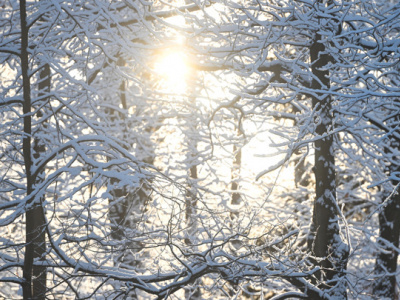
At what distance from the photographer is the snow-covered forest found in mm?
4973

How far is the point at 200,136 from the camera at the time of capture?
38.0 ft

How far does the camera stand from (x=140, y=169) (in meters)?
4.95

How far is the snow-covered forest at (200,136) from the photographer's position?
4.97 m

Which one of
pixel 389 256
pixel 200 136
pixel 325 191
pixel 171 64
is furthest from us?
pixel 200 136

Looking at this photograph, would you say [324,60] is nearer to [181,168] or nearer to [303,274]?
[303,274]

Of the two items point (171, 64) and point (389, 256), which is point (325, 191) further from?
point (389, 256)

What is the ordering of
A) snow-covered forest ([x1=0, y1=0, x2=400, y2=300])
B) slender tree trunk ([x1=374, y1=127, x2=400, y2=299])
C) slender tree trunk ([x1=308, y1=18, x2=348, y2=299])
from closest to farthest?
snow-covered forest ([x1=0, y1=0, x2=400, y2=300]), slender tree trunk ([x1=308, y1=18, x2=348, y2=299]), slender tree trunk ([x1=374, y1=127, x2=400, y2=299])

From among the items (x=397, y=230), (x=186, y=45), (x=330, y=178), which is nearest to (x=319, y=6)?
(x=186, y=45)

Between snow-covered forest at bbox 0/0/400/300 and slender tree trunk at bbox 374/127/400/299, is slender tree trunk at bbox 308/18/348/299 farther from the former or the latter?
slender tree trunk at bbox 374/127/400/299

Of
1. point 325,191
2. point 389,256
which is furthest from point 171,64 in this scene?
point 389,256

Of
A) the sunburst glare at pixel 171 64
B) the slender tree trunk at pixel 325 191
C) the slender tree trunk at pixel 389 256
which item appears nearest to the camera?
the slender tree trunk at pixel 325 191

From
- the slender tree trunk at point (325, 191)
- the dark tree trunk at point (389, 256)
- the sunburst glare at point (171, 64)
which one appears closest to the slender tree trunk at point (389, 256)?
the dark tree trunk at point (389, 256)

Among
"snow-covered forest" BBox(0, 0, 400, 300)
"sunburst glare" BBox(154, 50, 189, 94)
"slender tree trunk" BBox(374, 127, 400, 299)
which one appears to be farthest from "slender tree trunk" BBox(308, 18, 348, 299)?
"slender tree trunk" BBox(374, 127, 400, 299)

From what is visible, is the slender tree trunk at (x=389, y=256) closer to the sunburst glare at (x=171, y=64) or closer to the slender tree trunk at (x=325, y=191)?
the slender tree trunk at (x=325, y=191)
